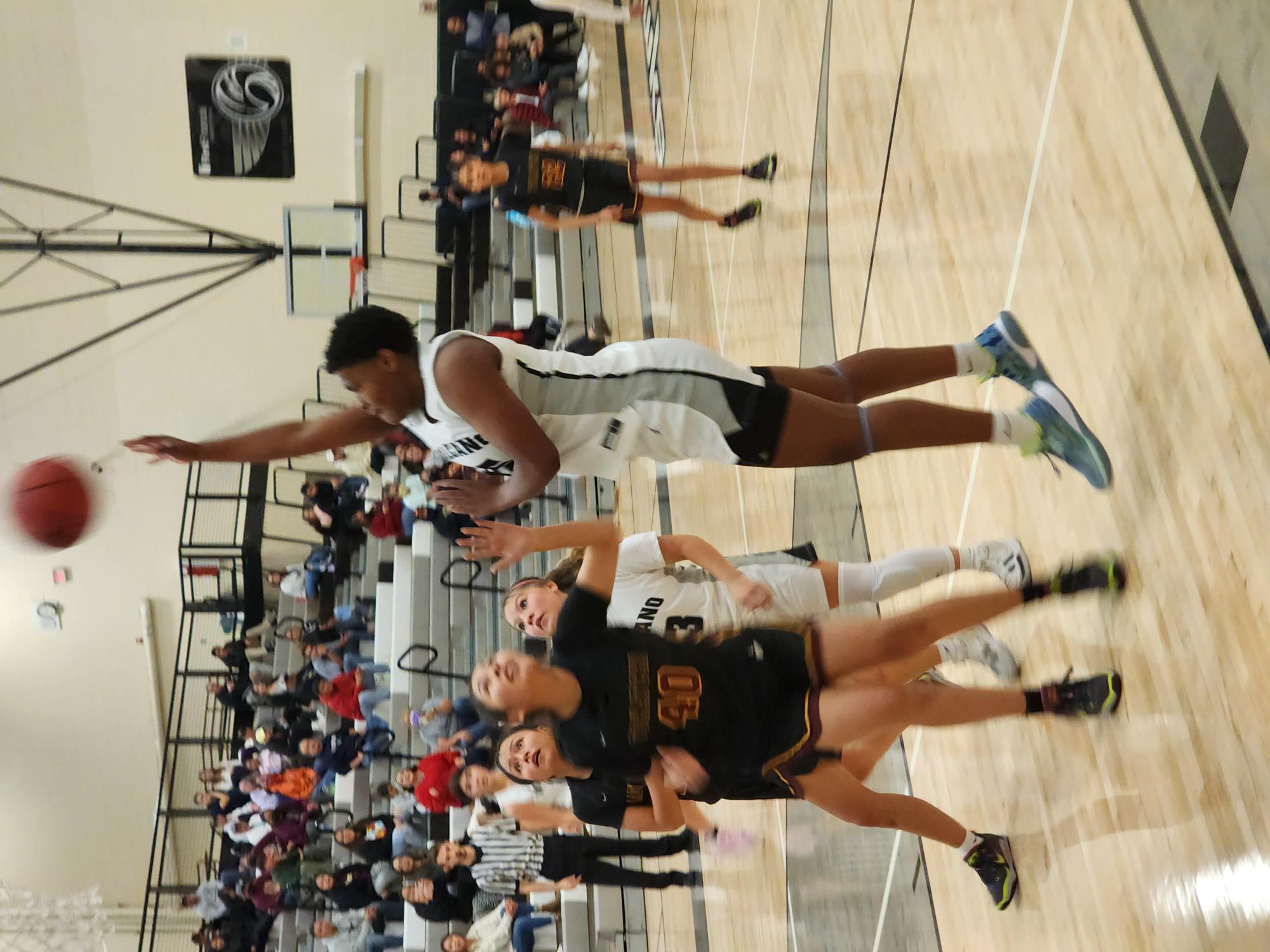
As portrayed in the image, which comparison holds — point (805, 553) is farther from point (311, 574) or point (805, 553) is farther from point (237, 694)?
point (237, 694)

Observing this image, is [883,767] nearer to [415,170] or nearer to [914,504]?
[914,504]

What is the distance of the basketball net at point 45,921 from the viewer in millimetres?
10367

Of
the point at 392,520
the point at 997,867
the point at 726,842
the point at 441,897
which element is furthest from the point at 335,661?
the point at 997,867

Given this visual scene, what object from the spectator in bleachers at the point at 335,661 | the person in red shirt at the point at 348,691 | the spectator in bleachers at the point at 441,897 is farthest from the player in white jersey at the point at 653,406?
the spectator in bleachers at the point at 335,661

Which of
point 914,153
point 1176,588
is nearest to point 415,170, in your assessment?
point 914,153

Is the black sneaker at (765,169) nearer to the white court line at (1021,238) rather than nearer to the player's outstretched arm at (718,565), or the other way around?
the white court line at (1021,238)

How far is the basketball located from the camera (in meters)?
3.46

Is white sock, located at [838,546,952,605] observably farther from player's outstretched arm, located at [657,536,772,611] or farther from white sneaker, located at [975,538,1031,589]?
player's outstretched arm, located at [657,536,772,611]

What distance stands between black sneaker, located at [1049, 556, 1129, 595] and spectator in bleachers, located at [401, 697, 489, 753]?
161 inches

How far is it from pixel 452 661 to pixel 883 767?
4010mm

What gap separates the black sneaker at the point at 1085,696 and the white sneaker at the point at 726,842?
2357 millimetres

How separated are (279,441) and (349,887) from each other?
13.8 feet

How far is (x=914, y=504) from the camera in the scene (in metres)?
3.33

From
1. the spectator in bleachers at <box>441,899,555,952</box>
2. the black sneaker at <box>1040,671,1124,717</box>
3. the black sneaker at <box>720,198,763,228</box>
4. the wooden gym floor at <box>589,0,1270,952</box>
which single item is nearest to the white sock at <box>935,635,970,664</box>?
the wooden gym floor at <box>589,0,1270,952</box>
